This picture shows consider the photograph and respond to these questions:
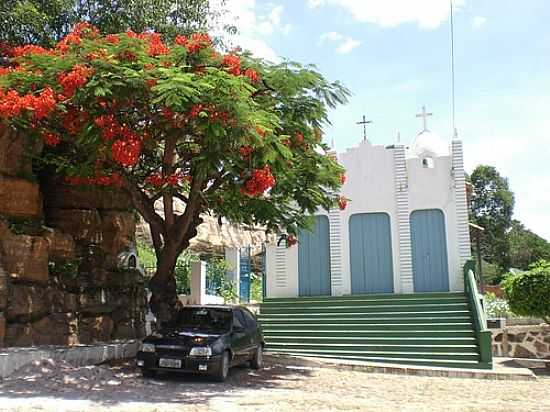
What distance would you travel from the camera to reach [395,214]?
19.7 meters

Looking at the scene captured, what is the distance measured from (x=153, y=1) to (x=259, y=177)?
6873 mm

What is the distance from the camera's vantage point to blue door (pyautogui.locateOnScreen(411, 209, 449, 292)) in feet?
62.4

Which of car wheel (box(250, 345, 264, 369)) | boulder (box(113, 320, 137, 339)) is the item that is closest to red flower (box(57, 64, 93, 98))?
car wheel (box(250, 345, 264, 369))

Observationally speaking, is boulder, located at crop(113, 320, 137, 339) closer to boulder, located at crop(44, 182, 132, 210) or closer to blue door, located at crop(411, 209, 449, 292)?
boulder, located at crop(44, 182, 132, 210)

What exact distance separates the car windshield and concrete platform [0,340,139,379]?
2.05 meters

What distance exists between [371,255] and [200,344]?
1049 cm

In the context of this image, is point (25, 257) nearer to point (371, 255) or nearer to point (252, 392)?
point (252, 392)

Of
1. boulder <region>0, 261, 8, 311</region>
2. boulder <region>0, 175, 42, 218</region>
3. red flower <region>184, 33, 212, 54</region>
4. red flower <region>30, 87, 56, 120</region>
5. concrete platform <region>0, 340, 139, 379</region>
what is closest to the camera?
red flower <region>30, 87, 56, 120</region>

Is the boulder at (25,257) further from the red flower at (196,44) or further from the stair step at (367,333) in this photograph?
the stair step at (367,333)

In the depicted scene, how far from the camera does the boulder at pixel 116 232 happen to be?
49.1ft

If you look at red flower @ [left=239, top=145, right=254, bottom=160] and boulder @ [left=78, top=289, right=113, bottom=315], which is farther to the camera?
boulder @ [left=78, top=289, right=113, bottom=315]

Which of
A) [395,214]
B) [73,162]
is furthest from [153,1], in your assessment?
[395,214]

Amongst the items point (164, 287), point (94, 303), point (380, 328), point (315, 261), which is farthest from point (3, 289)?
point (315, 261)

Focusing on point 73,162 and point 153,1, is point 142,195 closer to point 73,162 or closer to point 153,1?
point 73,162
